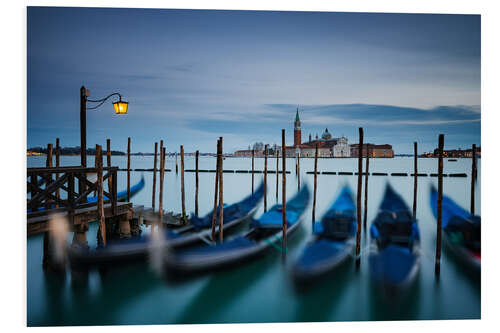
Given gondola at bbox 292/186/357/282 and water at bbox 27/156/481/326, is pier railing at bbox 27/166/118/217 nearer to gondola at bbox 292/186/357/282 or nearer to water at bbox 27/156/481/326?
water at bbox 27/156/481/326

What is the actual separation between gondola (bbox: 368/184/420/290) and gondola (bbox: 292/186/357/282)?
0.86 ft

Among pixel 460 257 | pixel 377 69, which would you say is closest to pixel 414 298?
pixel 460 257

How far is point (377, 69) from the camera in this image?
2676 millimetres

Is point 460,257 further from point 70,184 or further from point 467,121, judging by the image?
point 70,184

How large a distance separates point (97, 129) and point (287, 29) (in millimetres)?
2137

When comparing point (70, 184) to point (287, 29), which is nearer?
point (287, 29)

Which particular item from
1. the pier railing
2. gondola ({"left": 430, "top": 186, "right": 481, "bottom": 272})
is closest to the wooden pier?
the pier railing

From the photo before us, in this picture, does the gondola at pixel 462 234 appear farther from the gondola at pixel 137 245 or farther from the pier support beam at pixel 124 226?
the pier support beam at pixel 124 226

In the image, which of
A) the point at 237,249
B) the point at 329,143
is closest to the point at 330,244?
→ the point at 237,249

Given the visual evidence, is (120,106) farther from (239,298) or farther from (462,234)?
(462,234)

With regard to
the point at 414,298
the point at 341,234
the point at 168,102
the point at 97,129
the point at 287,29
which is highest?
the point at 287,29

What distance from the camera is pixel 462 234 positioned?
3.12 metres

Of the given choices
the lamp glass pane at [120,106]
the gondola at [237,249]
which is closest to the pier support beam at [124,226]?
the gondola at [237,249]

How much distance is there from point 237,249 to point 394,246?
141 cm
